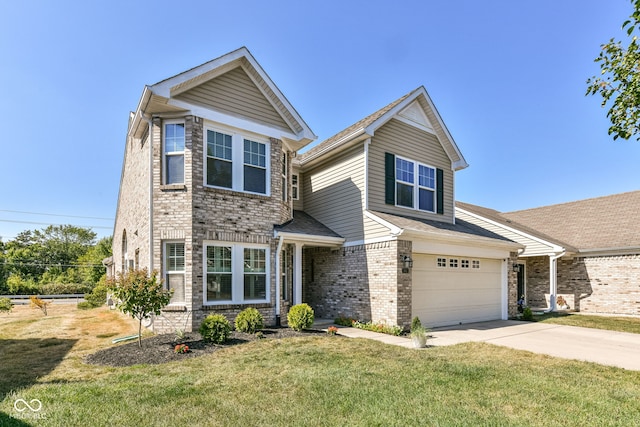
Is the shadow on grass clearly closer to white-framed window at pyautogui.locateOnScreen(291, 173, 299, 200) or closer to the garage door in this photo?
white-framed window at pyautogui.locateOnScreen(291, 173, 299, 200)

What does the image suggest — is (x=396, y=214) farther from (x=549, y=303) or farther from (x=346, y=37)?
(x=549, y=303)

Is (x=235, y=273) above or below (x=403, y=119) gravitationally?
below

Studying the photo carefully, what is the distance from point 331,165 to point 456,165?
558cm

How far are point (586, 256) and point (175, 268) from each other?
18.8 metres

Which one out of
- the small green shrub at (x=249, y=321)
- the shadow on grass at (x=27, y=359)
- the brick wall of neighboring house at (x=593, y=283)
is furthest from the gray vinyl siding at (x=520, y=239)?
the shadow on grass at (x=27, y=359)

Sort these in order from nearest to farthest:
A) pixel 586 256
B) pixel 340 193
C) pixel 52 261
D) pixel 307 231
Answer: pixel 307 231
pixel 340 193
pixel 586 256
pixel 52 261

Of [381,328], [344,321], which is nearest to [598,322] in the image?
[381,328]

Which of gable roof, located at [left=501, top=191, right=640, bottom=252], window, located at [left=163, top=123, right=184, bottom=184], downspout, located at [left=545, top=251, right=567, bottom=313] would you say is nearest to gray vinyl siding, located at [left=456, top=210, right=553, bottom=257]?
downspout, located at [left=545, top=251, right=567, bottom=313]

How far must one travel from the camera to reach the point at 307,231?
11961 mm

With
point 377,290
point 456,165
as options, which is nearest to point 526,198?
point 456,165

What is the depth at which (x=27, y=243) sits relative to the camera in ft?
164

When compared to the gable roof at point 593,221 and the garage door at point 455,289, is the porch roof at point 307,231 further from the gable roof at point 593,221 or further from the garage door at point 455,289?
the gable roof at point 593,221

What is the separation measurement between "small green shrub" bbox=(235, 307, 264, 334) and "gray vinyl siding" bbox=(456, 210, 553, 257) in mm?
14446

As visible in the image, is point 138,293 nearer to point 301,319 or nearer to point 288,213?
point 301,319
